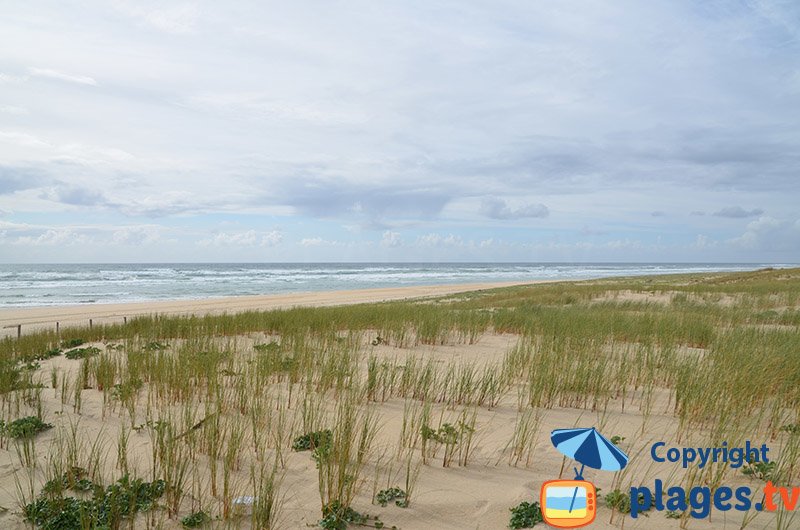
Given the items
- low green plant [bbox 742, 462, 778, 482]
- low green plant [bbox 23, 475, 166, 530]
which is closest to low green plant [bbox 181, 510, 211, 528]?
low green plant [bbox 23, 475, 166, 530]

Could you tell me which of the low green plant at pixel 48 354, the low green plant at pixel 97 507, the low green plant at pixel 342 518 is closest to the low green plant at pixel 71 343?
the low green plant at pixel 48 354

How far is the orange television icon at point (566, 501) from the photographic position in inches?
94.7

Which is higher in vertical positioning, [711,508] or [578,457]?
[578,457]

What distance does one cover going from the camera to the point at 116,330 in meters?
11.0

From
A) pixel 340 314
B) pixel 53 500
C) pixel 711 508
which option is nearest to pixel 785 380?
pixel 711 508

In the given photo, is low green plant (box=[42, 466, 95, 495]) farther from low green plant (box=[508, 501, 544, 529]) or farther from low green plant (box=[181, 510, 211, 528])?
low green plant (box=[508, 501, 544, 529])

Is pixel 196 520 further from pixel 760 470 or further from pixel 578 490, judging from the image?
pixel 760 470

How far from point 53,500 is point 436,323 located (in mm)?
8019

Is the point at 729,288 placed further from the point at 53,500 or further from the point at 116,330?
the point at 53,500

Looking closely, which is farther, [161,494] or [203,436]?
[203,436]

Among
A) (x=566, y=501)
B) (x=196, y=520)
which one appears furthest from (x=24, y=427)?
(x=566, y=501)

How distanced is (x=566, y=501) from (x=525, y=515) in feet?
3.40

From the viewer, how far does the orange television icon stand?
2404mm

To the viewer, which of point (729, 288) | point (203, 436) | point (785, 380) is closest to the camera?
point (203, 436)
